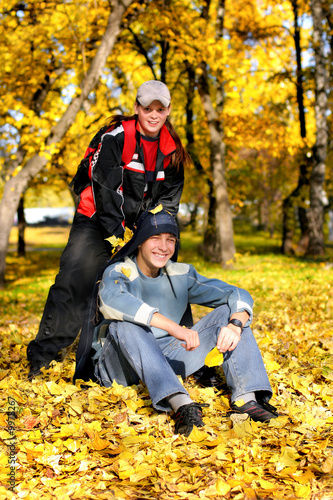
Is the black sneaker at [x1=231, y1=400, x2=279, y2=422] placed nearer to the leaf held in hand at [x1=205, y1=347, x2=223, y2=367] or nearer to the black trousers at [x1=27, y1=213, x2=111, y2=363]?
the leaf held in hand at [x1=205, y1=347, x2=223, y2=367]

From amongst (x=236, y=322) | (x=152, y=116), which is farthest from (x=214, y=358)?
(x=152, y=116)

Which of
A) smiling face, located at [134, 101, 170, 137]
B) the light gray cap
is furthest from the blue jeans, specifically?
the light gray cap

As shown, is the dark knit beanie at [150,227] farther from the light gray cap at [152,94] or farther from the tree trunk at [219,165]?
the tree trunk at [219,165]

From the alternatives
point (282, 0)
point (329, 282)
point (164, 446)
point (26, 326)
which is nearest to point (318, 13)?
point (282, 0)

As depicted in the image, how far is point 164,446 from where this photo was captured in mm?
2643

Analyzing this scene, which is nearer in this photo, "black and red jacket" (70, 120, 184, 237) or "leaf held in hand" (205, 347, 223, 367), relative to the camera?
"leaf held in hand" (205, 347, 223, 367)

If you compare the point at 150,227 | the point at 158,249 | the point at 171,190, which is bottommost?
the point at 158,249

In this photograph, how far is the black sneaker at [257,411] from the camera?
2838 millimetres

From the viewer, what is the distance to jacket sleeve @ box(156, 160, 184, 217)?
3725 millimetres

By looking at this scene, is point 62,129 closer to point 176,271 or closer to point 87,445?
point 176,271

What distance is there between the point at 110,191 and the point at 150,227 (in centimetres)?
48

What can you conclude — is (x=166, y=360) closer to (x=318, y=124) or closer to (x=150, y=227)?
(x=150, y=227)

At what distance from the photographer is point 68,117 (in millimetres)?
9484

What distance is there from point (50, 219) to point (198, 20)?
4119 centimetres
